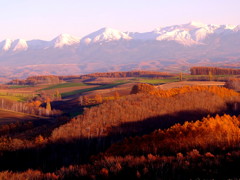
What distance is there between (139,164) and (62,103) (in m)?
105

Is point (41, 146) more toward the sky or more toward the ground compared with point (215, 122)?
more toward the ground

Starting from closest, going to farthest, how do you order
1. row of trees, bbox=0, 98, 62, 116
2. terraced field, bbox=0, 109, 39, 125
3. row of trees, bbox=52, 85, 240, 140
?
row of trees, bbox=52, 85, 240, 140, terraced field, bbox=0, 109, 39, 125, row of trees, bbox=0, 98, 62, 116

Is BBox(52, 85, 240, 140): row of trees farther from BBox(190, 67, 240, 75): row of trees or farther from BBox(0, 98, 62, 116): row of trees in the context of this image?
BBox(190, 67, 240, 75): row of trees

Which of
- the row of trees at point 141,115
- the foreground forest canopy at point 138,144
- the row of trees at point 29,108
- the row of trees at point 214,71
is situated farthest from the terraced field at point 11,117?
the row of trees at point 214,71

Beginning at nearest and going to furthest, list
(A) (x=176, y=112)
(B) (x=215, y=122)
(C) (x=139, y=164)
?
(C) (x=139, y=164)
(B) (x=215, y=122)
(A) (x=176, y=112)

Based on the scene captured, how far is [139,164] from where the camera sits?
52.6ft

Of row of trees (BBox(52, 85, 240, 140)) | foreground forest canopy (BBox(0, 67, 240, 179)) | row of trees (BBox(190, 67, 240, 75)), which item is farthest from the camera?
row of trees (BBox(190, 67, 240, 75))

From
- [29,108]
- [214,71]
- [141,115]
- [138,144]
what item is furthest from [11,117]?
[214,71]

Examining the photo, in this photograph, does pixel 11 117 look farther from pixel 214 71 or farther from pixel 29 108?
pixel 214 71

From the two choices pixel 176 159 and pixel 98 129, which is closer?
pixel 176 159

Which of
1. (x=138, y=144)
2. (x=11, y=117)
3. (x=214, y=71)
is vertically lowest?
(x=11, y=117)

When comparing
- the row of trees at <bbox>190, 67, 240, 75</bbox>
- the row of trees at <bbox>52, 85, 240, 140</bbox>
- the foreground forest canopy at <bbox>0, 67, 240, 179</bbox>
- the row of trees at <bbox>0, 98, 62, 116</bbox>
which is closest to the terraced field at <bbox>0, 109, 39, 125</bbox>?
the foreground forest canopy at <bbox>0, 67, 240, 179</bbox>

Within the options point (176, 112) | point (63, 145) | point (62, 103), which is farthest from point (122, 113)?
point (62, 103)

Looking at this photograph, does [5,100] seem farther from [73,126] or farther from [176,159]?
[176,159]
